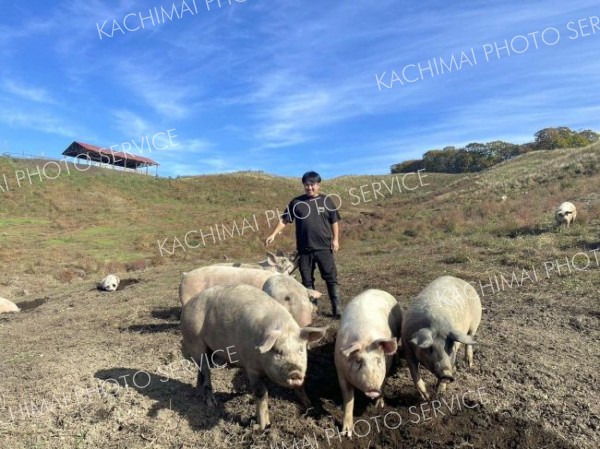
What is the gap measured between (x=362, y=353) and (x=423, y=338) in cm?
69

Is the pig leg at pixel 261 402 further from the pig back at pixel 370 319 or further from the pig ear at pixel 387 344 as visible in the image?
the pig ear at pixel 387 344

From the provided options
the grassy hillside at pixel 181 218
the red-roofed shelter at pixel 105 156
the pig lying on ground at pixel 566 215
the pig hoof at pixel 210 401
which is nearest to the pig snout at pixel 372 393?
the pig hoof at pixel 210 401

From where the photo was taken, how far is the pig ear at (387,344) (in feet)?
14.2

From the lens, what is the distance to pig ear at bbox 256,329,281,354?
4.14m

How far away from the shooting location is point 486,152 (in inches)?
3415

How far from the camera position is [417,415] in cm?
463

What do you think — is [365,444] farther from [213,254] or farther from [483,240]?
[213,254]

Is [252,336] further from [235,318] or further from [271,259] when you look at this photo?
[271,259]

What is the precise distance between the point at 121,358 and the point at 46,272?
14549 mm

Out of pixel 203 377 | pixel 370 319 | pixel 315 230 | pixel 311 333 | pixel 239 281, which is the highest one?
pixel 315 230

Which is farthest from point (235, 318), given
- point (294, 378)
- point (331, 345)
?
point (331, 345)

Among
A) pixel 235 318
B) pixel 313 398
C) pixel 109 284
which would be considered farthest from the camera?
pixel 109 284

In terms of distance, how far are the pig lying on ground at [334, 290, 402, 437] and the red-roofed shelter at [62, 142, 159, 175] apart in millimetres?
52707

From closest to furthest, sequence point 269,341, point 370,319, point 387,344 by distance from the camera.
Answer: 1. point 269,341
2. point 387,344
3. point 370,319
